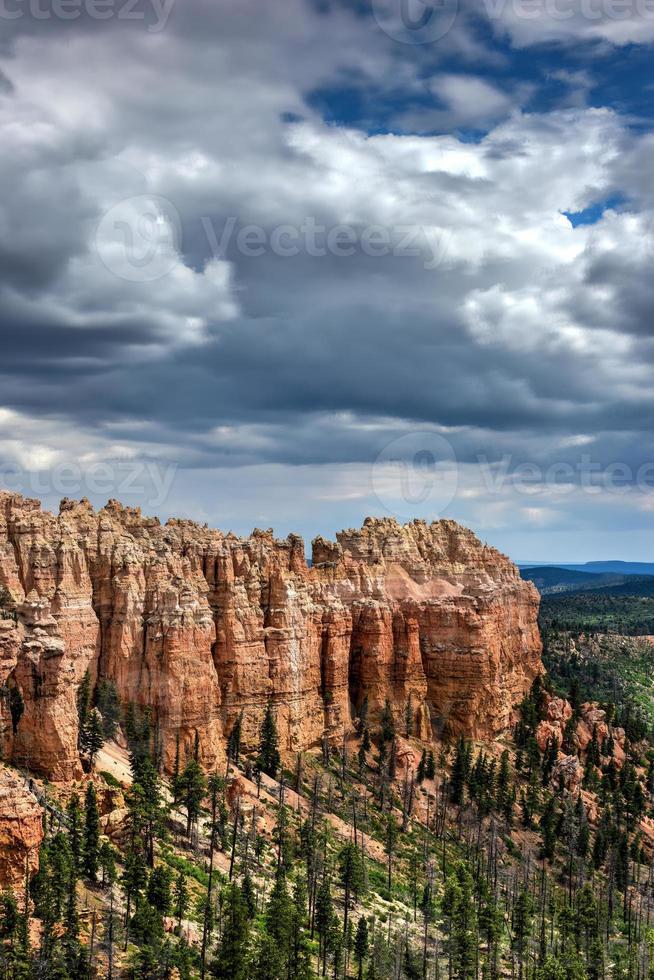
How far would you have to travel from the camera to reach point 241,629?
138250 mm

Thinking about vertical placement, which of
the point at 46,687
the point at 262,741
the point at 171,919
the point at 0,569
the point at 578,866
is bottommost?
the point at 578,866

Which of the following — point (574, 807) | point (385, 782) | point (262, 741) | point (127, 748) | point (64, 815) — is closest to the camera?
point (64, 815)

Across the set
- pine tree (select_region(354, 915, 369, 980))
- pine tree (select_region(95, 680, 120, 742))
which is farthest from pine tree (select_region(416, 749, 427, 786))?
A: pine tree (select_region(95, 680, 120, 742))

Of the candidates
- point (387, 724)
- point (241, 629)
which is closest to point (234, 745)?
point (241, 629)

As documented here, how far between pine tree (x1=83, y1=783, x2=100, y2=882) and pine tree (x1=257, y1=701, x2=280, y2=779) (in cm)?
4391

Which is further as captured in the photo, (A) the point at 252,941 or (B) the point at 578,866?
(B) the point at 578,866

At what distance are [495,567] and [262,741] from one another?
7708cm

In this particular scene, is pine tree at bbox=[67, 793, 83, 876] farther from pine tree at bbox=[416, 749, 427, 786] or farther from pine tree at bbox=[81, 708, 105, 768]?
pine tree at bbox=[416, 749, 427, 786]

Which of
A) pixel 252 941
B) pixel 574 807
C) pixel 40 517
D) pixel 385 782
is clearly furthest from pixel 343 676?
pixel 252 941

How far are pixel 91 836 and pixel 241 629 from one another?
168 feet

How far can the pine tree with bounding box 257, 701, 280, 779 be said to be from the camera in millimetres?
134500

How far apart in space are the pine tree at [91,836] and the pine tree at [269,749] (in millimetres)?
43913

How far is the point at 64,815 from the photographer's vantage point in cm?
9100

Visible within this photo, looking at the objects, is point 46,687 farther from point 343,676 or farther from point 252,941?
point 343,676
